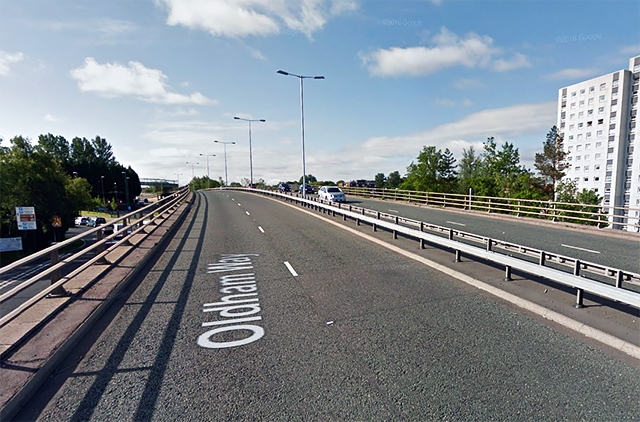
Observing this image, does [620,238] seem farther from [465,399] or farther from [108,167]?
[108,167]

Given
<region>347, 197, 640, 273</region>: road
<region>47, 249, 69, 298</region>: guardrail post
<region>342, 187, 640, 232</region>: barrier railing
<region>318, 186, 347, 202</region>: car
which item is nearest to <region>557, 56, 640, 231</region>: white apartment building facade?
<region>342, 187, 640, 232</region>: barrier railing

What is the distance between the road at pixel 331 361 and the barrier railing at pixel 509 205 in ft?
48.1

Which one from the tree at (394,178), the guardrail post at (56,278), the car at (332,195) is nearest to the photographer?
the guardrail post at (56,278)

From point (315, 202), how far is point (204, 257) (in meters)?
13.2

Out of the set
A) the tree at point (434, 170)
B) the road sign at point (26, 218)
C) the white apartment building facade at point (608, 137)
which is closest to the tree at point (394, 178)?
the white apartment building facade at point (608, 137)

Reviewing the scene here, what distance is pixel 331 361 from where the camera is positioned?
3561 mm

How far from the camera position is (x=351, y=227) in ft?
45.2

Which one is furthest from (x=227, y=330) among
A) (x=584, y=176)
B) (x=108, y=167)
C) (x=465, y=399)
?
(x=108, y=167)

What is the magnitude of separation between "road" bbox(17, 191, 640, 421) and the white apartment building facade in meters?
87.4

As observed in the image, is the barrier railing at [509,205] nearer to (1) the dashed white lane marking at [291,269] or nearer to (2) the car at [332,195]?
(2) the car at [332,195]

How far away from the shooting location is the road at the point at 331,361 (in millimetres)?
2822

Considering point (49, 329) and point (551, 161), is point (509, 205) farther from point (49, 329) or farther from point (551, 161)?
point (551, 161)

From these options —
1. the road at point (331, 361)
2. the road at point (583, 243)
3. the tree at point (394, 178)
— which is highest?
the tree at point (394, 178)

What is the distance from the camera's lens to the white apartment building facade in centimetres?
7023
